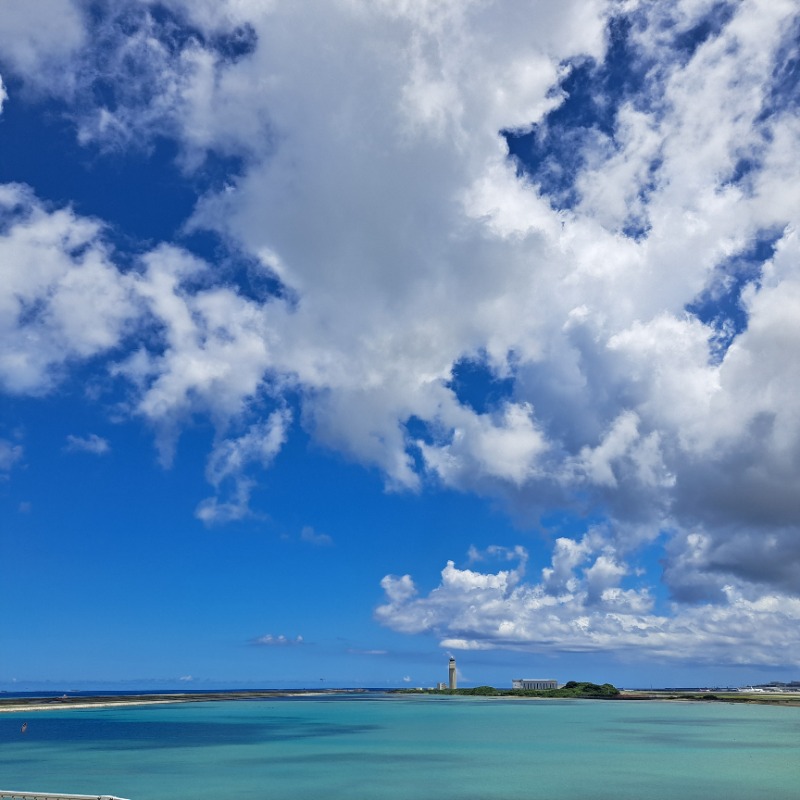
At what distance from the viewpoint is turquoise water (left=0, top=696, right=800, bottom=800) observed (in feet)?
126

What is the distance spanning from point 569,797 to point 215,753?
30712 mm

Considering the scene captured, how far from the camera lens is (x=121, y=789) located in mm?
38375

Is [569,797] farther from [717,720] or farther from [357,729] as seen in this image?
[717,720]

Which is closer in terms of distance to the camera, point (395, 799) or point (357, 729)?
point (395, 799)

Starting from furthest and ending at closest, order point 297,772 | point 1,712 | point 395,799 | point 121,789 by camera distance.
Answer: point 1,712, point 297,772, point 121,789, point 395,799

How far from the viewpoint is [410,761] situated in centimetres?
5016

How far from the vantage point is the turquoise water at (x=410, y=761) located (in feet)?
126

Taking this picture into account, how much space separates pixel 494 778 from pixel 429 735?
30487 mm

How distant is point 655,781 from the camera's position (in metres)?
41.4

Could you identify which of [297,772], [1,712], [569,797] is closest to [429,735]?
[297,772]

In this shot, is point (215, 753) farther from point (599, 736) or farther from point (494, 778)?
point (599, 736)

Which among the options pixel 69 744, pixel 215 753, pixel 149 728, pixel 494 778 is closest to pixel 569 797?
pixel 494 778

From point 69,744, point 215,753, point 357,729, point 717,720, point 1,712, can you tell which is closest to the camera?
point 215,753

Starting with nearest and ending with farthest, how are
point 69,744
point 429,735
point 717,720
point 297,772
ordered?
point 297,772, point 69,744, point 429,735, point 717,720
